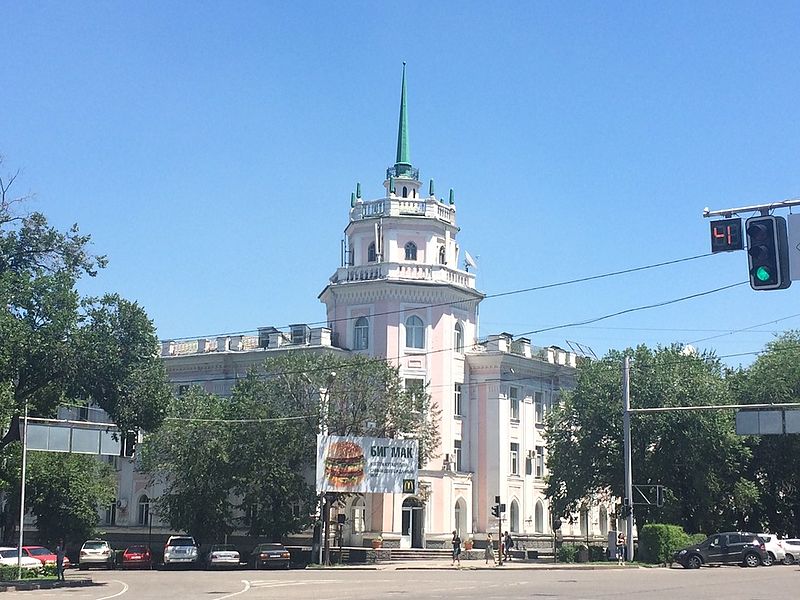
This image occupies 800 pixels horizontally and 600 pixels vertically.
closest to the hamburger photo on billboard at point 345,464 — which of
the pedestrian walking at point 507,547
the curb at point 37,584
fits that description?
the pedestrian walking at point 507,547

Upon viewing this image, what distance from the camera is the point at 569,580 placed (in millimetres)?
35094

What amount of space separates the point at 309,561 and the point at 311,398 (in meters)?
8.24

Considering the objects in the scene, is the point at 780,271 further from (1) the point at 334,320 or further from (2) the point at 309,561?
(1) the point at 334,320

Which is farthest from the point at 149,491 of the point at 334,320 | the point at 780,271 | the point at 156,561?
the point at 780,271

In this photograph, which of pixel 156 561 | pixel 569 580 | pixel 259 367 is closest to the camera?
pixel 569 580

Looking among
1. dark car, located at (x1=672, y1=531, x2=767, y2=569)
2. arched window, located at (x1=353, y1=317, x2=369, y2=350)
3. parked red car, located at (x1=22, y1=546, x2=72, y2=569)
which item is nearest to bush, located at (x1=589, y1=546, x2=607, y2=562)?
dark car, located at (x1=672, y1=531, x2=767, y2=569)

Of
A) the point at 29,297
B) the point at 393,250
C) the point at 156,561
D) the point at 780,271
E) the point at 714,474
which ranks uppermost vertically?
the point at 393,250

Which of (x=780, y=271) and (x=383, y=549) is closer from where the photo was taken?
(x=780, y=271)

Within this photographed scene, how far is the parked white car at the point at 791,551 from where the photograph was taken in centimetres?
5041

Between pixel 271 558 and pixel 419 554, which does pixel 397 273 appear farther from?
pixel 271 558

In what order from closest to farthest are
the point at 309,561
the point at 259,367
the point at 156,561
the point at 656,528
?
the point at 656,528, the point at 309,561, the point at 156,561, the point at 259,367

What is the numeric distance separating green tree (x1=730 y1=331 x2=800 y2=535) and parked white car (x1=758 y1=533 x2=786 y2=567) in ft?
29.7

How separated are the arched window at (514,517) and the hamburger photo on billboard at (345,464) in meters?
19.6

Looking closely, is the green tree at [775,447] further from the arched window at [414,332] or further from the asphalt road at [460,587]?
the asphalt road at [460,587]
